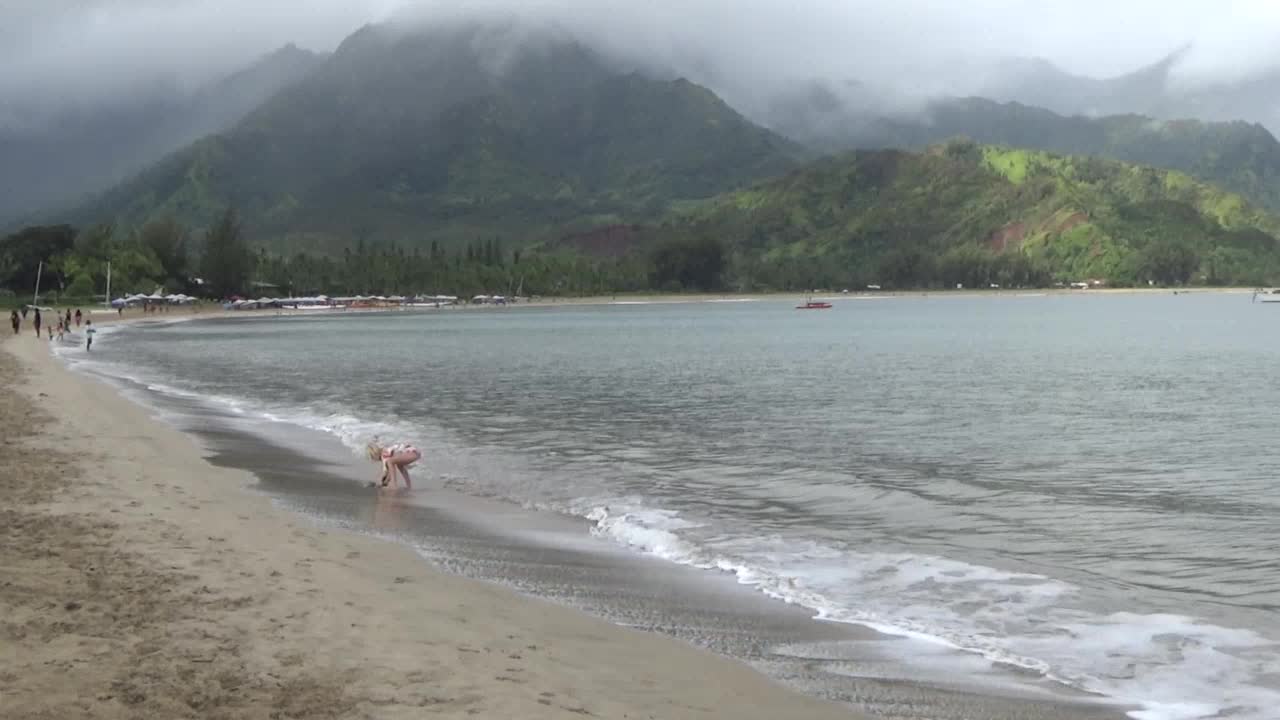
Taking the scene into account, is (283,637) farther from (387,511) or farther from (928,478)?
(928,478)

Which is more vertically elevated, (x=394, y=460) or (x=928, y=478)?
(x=394, y=460)

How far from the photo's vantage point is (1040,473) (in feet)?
74.5

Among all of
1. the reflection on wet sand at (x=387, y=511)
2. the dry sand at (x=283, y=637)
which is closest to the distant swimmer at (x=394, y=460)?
the reflection on wet sand at (x=387, y=511)

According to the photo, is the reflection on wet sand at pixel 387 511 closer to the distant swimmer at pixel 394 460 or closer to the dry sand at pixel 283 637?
the distant swimmer at pixel 394 460

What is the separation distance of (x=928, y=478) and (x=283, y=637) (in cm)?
1506

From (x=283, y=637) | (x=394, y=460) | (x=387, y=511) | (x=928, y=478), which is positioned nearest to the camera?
(x=283, y=637)

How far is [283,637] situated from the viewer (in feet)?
30.7

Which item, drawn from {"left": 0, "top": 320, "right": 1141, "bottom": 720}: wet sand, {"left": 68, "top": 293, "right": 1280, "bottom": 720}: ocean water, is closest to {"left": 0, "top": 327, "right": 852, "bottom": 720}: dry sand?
{"left": 0, "top": 320, "right": 1141, "bottom": 720}: wet sand

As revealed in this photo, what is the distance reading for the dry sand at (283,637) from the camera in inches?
308

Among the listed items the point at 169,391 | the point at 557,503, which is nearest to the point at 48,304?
the point at 169,391

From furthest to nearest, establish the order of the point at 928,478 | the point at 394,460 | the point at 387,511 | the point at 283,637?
1. the point at 928,478
2. the point at 394,460
3. the point at 387,511
4. the point at 283,637

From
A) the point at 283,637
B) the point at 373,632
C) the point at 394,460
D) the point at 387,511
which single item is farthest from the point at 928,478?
the point at 283,637

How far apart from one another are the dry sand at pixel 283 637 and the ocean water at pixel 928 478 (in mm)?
2979

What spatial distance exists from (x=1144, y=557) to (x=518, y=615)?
8351 mm
